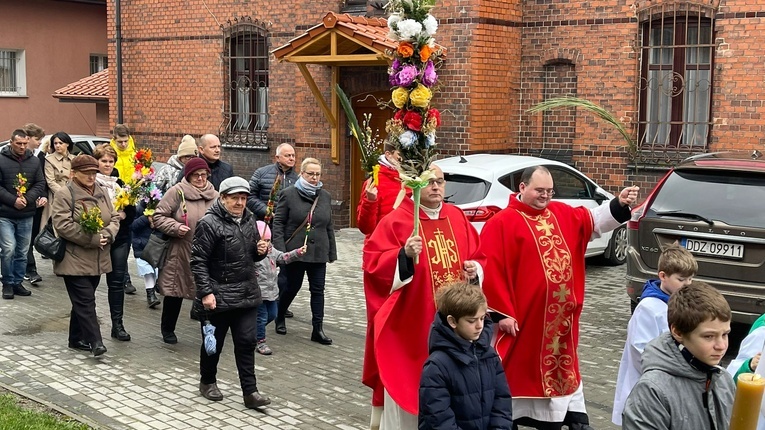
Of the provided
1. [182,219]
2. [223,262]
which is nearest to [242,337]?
[223,262]

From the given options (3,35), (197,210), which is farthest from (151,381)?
(3,35)

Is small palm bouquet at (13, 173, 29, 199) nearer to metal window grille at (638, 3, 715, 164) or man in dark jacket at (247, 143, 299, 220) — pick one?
man in dark jacket at (247, 143, 299, 220)

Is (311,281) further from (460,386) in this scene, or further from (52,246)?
(460,386)

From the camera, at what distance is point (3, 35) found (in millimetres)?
27844

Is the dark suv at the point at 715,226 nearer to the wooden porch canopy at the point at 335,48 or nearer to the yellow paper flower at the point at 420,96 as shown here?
the yellow paper flower at the point at 420,96

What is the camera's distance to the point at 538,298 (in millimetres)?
6461

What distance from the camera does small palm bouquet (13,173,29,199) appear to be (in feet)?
38.2

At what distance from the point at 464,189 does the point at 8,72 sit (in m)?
20.4

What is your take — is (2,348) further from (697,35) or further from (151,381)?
(697,35)

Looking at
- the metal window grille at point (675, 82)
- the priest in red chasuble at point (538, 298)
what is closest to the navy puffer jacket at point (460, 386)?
the priest in red chasuble at point (538, 298)

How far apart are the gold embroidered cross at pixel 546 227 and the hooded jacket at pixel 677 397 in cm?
280

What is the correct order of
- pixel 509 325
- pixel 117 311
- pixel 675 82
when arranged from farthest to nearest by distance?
pixel 675 82, pixel 117 311, pixel 509 325

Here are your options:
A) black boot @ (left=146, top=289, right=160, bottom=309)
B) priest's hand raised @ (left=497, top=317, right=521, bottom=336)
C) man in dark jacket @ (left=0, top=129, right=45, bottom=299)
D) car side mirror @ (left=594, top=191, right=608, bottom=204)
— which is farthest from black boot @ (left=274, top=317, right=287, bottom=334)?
car side mirror @ (left=594, top=191, right=608, bottom=204)

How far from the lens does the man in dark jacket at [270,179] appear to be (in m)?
9.90
